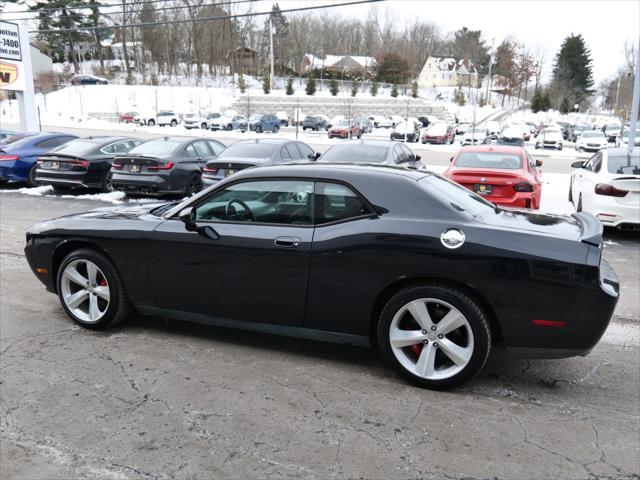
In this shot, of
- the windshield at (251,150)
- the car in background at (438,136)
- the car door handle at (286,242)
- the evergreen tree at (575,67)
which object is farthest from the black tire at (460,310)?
the evergreen tree at (575,67)

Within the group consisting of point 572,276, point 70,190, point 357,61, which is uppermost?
point 357,61

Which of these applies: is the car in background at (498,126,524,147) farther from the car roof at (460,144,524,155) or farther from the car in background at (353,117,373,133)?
the car roof at (460,144,524,155)

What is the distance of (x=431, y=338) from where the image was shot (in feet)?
11.7

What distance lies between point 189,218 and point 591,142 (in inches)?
1417

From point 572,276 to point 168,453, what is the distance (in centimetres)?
264

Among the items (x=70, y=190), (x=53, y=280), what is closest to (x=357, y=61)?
(x=70, y=190)

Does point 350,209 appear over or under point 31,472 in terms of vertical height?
over

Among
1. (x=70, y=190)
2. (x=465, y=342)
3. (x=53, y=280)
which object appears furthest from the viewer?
(x=70, y=190)

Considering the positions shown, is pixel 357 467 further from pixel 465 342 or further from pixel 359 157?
pixel 359 157

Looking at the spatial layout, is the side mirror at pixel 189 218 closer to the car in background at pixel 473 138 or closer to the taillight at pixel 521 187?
the taillight at pixel 521 187

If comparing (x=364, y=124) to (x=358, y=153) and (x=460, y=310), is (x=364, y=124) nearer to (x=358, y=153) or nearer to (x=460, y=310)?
(x=358, y=153)

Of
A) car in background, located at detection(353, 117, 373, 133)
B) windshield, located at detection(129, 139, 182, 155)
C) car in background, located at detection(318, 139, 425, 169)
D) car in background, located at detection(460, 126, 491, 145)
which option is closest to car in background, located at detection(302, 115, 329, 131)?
car in background, located at detection(353, 117, 373, 133)

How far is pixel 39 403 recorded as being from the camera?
344cm

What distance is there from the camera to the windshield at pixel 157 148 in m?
12.0
